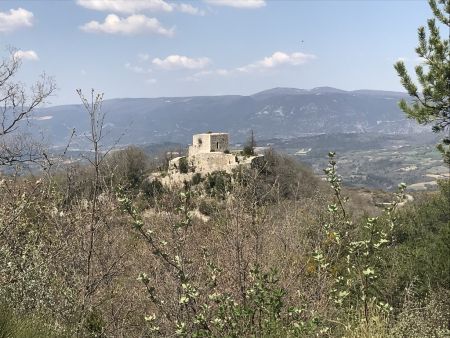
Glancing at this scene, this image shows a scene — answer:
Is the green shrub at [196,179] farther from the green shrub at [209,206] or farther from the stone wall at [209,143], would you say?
the green shrub at [209,206]

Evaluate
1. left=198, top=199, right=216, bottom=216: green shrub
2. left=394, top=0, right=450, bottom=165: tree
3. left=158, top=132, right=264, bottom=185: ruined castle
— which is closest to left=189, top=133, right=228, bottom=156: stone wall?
left=158, top=132, right=264, bottom=185: ruined castle

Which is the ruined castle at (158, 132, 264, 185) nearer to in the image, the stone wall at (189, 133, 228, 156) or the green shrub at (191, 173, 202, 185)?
the stone wall at (189, 133, 228, 156)

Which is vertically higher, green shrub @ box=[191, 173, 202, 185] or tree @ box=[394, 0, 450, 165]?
tree @ box=[394, 0, 450, 165]

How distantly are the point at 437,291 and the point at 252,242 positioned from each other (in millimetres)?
7922

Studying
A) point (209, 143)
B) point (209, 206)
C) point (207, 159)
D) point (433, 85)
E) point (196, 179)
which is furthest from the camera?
point (209, 143)

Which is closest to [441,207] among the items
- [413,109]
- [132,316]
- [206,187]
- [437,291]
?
[437,291]

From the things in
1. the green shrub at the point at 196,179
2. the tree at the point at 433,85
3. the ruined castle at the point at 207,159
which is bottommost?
the green shrub at the point at 196,179

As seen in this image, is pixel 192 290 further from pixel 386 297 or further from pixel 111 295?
pixel 386 297

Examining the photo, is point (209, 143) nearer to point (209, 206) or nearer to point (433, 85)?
point (209, 206)

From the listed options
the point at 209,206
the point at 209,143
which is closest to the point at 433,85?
the point at 209,206

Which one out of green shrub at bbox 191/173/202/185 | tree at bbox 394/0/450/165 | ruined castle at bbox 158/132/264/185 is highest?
tree at bbox 394/0/450/165

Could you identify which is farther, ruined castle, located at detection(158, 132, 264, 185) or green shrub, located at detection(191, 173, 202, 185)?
green shrub, located at detection(191, 173, 202, 185)

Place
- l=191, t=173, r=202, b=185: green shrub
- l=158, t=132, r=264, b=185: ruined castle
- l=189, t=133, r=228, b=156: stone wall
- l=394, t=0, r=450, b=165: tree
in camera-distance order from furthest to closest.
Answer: l=189, t=133, r=228, b=156: stone wall, l=191, t=173, r=202, b=185: green shrub, l=158, t=132, r=264, b=185: ruined castle, l=394, t=0, r=450, b=165: tree

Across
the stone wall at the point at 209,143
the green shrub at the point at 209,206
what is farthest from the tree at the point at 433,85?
the stone wall at the point at 209,143
